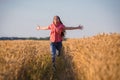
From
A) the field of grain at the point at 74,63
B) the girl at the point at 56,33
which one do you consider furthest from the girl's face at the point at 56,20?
the field of grain at the point at 74,63

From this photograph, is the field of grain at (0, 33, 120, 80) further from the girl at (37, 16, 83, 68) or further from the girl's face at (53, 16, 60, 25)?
the girl's face at (53, 16, 60, 25)

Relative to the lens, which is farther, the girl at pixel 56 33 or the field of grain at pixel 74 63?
the girl at pixel 56 33

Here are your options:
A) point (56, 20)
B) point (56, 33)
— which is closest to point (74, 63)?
point (56, 33)

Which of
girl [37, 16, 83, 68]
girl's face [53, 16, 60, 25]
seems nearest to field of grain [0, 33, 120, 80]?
girl [37, 16, 83, 68]

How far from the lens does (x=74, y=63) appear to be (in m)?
12.8

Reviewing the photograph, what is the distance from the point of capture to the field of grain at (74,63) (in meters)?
8.43

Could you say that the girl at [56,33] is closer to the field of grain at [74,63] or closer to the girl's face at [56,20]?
the girl's face at [56,20]

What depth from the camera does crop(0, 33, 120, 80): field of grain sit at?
8.43m

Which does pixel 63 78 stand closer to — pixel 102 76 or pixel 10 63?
pixel 10 63

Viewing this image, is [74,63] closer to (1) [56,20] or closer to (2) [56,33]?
(2) [56,33]

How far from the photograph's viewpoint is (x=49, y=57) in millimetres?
14844

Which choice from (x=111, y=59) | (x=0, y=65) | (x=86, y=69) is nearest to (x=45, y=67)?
(x=0, y=65)

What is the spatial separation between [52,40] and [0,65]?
256cm

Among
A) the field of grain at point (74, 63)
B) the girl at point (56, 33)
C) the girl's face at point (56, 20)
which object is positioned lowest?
the field of grain at point (74, 63)
